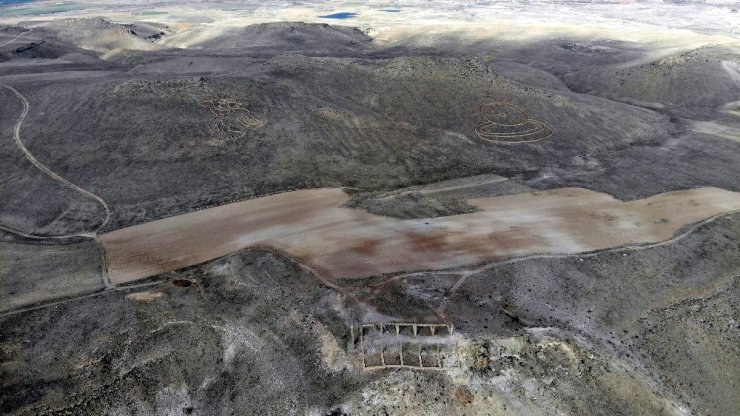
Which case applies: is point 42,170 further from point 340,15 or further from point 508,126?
point 340,15

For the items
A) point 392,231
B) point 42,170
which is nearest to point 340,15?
point 42,170

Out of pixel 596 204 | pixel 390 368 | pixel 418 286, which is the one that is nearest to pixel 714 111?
pixel 596 204

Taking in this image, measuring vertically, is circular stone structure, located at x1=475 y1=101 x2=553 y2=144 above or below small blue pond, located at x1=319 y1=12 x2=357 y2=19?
above

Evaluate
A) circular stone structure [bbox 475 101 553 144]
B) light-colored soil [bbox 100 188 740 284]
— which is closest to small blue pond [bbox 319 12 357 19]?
circular stone structure [bbox 475 101 553 144]

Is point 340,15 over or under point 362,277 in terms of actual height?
under

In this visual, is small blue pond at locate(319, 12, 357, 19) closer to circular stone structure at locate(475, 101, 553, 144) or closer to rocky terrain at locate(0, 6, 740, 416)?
rocky terrain at locate(0, 6, 740, 416)

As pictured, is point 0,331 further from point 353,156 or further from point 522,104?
point 522,104

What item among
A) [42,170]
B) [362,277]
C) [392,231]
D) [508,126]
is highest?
[508,126]
